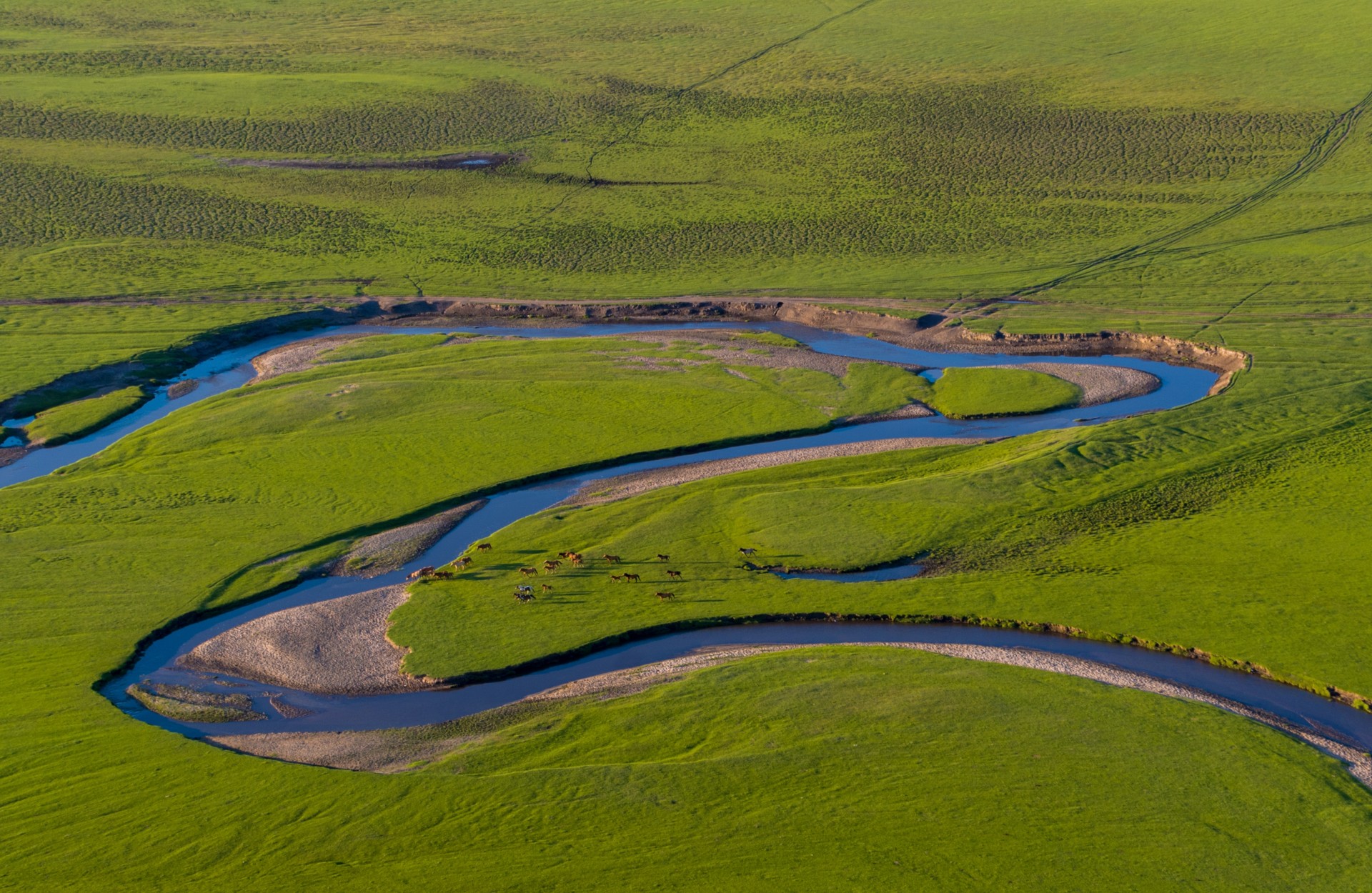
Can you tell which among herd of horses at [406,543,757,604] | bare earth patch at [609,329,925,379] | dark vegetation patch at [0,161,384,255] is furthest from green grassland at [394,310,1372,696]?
dark vegetation patch at [0,161,384,255]

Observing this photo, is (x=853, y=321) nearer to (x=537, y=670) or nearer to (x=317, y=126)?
(x=537, y=670)

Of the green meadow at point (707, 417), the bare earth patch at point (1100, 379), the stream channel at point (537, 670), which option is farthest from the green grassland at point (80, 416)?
the bare earth patch at point (1100, 379)

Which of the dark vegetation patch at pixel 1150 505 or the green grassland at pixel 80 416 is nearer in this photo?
the dark vegetation patch at pixel 1150 505

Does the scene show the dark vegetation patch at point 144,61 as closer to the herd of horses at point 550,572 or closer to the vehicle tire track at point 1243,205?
the vehicle tire track at point 1243,205

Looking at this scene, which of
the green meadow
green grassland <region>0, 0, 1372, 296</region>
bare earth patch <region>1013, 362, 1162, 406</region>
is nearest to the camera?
the green meadow

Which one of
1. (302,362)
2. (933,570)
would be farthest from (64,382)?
(933,570)

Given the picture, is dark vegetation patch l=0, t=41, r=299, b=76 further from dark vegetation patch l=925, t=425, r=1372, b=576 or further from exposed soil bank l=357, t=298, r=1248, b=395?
dark vegetation patch l=925, t=425, r=1372, b=576
